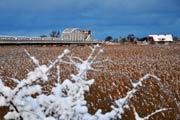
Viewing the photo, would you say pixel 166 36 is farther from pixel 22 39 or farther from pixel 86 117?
pixel 86 117

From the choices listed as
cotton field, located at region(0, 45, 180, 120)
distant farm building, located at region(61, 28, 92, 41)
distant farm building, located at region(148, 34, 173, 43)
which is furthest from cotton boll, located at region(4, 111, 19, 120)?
distant farm building, located at region(148, 34, 173, 43)

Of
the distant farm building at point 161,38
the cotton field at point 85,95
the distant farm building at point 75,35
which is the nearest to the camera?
the cotton field at point 85,95

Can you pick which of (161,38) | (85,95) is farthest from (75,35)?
(85,95)

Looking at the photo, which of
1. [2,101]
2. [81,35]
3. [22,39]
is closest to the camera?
[2,101]

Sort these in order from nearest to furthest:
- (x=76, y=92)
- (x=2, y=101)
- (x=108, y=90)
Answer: (x=2, y=101), (x=76, y=92), (x=108, y=90)

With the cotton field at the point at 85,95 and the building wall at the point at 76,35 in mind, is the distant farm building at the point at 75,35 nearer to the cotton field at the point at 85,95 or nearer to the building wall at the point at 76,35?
the building wall at the point at 76,35

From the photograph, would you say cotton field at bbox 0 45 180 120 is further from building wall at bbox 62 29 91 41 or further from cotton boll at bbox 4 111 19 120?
building wall at bbox 62 29 91 41

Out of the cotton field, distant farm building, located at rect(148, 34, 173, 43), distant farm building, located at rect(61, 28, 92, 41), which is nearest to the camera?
the cotton field

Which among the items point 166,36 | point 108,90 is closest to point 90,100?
point 108,90

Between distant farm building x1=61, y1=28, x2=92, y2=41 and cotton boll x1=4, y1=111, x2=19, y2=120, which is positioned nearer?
cotton boll x1=4, y1=111, x2=19, y2=120

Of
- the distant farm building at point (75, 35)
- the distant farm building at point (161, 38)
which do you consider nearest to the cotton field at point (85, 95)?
the distant farm building at point (75, 35)

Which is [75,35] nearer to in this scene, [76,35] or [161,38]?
[76,35]

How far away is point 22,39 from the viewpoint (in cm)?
5834

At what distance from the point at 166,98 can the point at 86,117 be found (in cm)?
567
